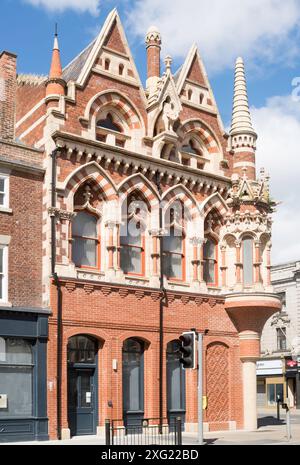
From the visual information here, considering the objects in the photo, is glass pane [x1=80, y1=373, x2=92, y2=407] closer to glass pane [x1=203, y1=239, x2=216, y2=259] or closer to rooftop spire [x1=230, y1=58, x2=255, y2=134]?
glass pane [x1=203, y1=239, x2=216, y2=259]

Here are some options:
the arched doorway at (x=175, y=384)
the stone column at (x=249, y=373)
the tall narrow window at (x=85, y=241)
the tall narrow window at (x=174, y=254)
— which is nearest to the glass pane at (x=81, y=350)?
the tall narrow window at (x=85, y=241)

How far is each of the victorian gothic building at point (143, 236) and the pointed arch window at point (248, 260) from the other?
0.09 meters

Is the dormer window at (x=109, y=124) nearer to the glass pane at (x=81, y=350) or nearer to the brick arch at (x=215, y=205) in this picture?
the brick arch at (x=215, y=205)

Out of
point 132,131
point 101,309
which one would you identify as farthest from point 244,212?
point 101,309

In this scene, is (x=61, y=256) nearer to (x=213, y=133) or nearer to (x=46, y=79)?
(x=46, y=79)

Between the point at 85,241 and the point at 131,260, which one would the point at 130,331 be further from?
the point at 85,241

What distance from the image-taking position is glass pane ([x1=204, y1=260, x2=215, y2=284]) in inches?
1411

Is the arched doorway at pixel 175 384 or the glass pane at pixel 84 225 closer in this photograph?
the glass pane at pixel 84 225

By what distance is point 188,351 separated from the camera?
77.3ft

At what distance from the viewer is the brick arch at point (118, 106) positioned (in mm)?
32500

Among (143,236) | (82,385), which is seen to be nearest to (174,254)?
(143,236)

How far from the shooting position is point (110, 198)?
3216 cm

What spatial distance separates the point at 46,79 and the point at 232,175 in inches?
407

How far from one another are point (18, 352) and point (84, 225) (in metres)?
6.17
